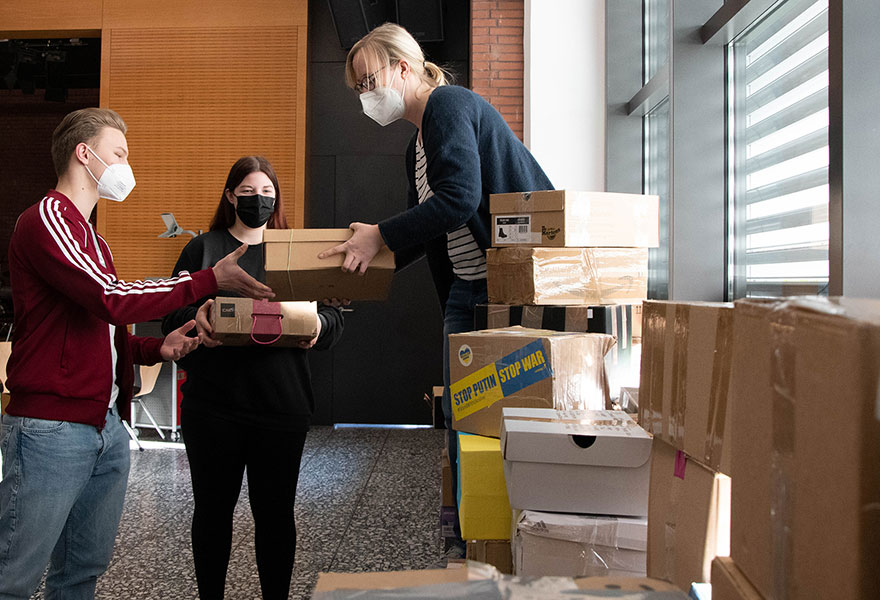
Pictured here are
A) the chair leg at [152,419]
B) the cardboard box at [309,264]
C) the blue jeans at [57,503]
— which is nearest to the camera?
the blue jeans at [57,503]

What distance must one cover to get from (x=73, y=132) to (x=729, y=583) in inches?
66.7

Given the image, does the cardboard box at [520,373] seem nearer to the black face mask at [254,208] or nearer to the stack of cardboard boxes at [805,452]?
the black face mask at [254,208]

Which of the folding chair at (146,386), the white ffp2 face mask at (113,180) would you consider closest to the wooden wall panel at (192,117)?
the folding chair at (146,386)

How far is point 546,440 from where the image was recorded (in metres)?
1.34

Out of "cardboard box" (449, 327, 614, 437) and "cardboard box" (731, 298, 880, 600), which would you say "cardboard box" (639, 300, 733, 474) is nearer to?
"cardboard box" (731, 298, 880, 600)

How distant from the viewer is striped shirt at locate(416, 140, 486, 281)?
201 cm

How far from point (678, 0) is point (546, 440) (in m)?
2.21

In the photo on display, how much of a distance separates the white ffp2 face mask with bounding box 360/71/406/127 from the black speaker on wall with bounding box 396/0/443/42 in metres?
3.56

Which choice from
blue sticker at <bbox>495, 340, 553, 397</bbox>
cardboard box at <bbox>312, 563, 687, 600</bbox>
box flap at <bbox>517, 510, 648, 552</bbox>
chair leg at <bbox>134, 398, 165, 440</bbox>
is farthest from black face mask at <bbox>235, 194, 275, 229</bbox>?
chair leg at <bbox>134, 398, 165, 440</bbox>

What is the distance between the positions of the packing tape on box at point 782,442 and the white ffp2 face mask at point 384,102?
65.4 inches

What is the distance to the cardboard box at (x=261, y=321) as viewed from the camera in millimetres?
1786

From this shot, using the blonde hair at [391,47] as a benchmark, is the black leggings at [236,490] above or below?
A: below

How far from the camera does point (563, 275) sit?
2.21 meters

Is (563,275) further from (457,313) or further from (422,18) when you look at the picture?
(422,18)
